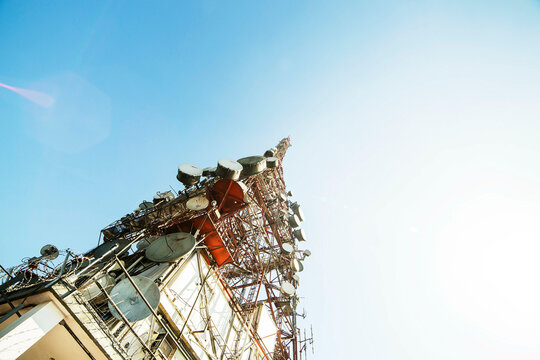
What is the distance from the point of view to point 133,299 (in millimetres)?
9125

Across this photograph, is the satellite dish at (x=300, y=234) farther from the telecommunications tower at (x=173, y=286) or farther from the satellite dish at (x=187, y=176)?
the satellite dish at (x=187, y=176)

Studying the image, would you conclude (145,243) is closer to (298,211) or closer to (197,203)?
(197,203)

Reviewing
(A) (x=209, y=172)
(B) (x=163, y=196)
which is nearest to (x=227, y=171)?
(A) (x=209, y=172)

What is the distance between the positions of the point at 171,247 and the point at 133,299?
4.06 metres

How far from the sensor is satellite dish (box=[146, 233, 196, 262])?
12666 millimetres

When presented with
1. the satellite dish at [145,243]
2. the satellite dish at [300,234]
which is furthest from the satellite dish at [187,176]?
the satellite dish at [300,234]

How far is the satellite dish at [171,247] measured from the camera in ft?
41.6

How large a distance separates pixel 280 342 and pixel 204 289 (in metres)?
7.35

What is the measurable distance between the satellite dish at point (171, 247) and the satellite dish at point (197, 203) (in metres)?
1.41

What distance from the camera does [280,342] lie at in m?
16.9

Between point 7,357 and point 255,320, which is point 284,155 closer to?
point 255,320

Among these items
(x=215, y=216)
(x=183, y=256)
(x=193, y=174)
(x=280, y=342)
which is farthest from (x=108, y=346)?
(x=280, y=342)

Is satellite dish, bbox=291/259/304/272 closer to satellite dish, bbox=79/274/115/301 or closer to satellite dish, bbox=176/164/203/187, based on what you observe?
satellite dish, bbox=176/164/203/187

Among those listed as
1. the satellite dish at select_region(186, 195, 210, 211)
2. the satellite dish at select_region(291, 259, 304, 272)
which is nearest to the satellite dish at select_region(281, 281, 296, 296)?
the satellite dish at select_region(291, 259, 304, 272)
